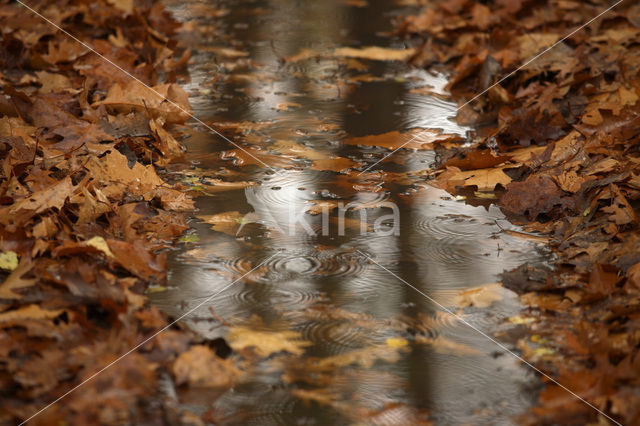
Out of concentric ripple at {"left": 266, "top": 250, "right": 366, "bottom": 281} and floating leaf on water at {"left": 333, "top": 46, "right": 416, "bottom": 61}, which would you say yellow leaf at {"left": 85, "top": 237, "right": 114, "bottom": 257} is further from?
floating leaf on water at {"left": 333, "top": 46, "right": 416, "bottom": 61}

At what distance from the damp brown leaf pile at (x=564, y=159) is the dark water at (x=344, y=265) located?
166 millimetres

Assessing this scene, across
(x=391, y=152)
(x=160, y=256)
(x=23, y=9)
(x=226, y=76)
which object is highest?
(x=23, y=9)

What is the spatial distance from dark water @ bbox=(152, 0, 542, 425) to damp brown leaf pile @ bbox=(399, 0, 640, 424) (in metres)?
0.17

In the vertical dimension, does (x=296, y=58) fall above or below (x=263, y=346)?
above

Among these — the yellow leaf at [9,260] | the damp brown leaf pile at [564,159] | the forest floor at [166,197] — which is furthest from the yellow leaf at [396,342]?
the yellow leaf at [9,260]

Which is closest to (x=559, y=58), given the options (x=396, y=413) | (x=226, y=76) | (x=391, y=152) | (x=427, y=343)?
(x=391, y=152)

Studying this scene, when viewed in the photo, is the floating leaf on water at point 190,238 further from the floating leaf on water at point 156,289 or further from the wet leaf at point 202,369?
the wet leaf at point 202,369

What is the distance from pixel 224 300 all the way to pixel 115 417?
84cm

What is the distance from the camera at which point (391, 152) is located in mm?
4797

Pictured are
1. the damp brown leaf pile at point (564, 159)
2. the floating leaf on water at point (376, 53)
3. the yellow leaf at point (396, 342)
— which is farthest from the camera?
the floating leaf on water at point (376, 53)

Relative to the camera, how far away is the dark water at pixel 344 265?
103 inches

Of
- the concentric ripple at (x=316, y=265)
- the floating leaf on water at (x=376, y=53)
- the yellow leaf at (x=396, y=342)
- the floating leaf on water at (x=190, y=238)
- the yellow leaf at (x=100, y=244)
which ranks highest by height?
the floating leaf on water at (x=376, y=53)

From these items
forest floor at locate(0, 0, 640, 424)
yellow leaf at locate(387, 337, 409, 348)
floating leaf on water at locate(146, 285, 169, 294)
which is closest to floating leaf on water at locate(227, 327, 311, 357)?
forest floor at locate(0, 0, 640, 424)

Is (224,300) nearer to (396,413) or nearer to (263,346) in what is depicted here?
(263,346)
